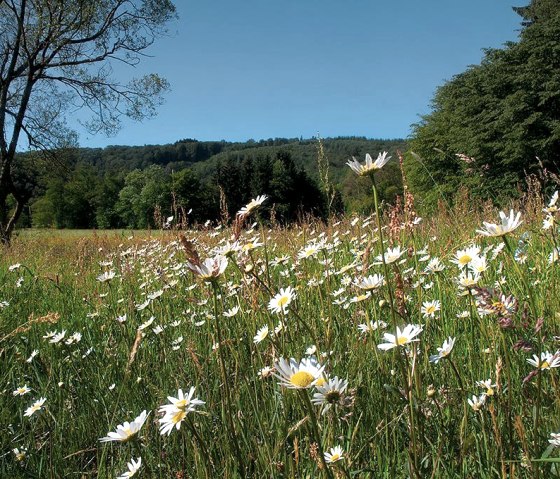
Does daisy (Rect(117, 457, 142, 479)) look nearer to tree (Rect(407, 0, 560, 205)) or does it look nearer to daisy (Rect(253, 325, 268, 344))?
daisy (Rect(253, 325, 268, 344))

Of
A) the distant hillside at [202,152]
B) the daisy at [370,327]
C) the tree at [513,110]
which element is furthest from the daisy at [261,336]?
the distant hillside at [202,152]

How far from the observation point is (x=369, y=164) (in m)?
0.89

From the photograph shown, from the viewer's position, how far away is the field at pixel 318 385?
35.0 inches

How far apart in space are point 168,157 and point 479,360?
136m

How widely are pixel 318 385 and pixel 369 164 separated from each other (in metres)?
0.41

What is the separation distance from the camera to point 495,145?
23.7 metres

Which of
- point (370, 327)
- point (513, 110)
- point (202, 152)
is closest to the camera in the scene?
point (370, 327)

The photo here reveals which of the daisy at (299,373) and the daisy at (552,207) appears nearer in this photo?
the daisy at (299,373)

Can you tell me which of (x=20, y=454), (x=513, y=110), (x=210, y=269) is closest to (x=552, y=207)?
(x=210, y=269)

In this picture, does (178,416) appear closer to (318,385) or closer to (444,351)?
(318,385)

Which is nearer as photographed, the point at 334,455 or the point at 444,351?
the point at 334,455

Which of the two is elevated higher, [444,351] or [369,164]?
[369,164]

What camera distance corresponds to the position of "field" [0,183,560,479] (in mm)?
890

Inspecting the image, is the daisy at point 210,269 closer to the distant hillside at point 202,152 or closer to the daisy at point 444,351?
the daisy at point 444,351
